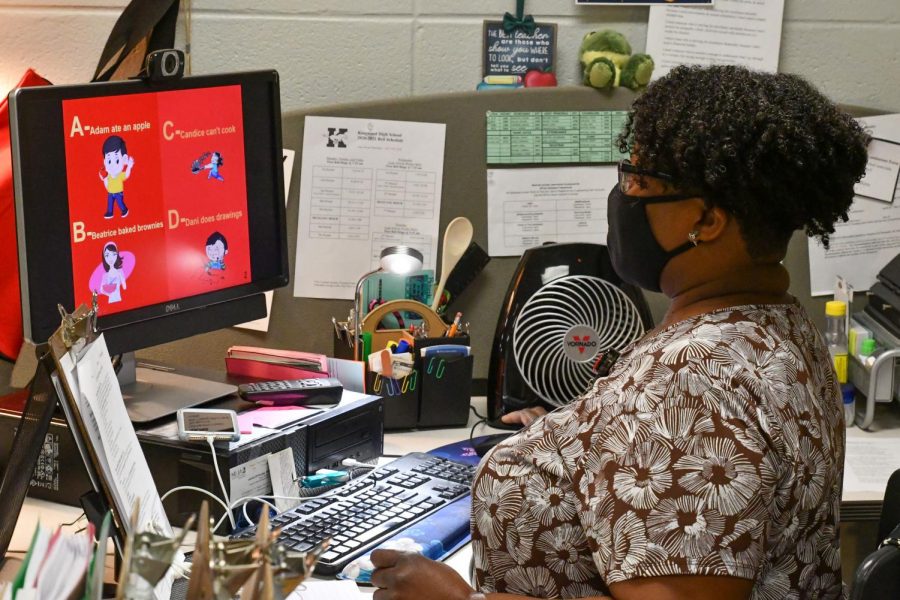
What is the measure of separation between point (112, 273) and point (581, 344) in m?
0.81

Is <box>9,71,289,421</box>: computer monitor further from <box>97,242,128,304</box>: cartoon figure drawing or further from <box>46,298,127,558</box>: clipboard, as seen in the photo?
<box>46,298,127,558</box>: clipboard

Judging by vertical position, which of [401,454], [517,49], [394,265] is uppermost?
[517,49]

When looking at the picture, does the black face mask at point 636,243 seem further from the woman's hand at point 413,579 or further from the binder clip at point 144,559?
the binder clip at point 144,559

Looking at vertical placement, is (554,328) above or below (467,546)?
above

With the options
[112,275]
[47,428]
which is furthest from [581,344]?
[47,428]

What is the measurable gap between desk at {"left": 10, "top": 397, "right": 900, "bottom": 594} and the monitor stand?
16 centimetres

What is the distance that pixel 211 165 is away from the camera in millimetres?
1685

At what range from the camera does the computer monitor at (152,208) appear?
145 centimetres

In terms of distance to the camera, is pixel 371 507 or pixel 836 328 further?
pixel 836 328

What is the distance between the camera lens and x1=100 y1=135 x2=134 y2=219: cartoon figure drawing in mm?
1524

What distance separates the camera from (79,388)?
1038 mm

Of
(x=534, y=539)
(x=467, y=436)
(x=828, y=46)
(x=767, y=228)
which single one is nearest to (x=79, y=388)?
(x=534, y=539)

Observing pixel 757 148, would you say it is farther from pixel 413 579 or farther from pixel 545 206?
pixel 545 206

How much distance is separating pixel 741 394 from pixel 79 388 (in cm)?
62
